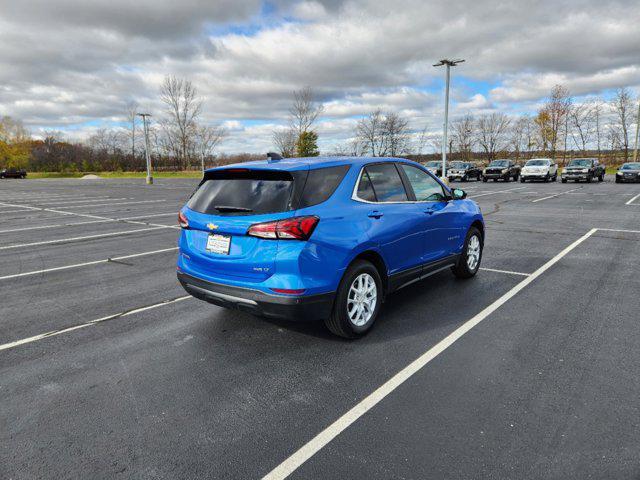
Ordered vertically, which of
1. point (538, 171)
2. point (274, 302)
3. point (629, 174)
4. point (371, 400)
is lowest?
point (371, 400)

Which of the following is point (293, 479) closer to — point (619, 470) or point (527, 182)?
point (619, 470)

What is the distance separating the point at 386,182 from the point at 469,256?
2.29 metres

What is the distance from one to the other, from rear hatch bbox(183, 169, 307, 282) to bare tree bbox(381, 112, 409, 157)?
57744 millimetres

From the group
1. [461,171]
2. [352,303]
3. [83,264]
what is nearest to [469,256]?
[352,303]

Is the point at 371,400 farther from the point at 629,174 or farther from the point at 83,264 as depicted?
the point at 629,174

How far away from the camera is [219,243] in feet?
12.7

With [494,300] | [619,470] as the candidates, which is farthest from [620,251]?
[619,470]

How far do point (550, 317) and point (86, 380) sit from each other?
4.59 m

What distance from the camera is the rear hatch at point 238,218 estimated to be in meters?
3.62

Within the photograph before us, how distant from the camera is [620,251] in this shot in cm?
805

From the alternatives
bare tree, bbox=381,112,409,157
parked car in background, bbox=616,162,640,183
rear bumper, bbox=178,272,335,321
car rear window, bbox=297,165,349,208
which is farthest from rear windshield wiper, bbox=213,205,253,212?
bare tree, bbox=381,112,409,157

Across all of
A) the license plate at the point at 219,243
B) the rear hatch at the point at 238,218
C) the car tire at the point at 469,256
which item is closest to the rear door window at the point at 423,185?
the car tire at the point at 469,256

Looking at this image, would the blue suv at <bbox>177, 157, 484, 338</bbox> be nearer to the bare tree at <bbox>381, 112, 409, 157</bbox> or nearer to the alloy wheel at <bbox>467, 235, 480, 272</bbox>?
the alloy wheel at <bbox>467, 235, 480, 272</bbox>

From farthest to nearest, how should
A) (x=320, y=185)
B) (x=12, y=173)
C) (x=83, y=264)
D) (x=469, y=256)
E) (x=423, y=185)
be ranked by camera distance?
1. (x=12, y=173)
2. (x=83, y=264)
3. (x=469, y=256)
4. (x=423, y=185)
5. (x=320, y=185)
